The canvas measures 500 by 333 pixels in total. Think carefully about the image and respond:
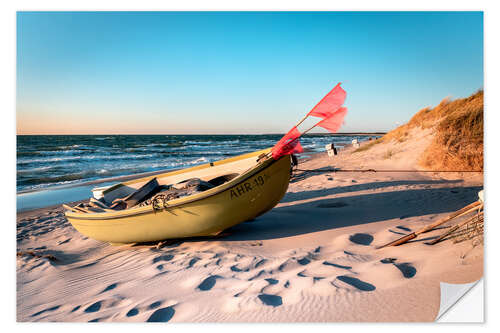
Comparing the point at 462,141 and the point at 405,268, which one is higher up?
the point at 462,141

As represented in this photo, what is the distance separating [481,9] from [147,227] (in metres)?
4.81

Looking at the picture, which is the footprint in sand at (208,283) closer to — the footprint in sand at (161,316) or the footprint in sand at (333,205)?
the footprint in sand at (161,316)

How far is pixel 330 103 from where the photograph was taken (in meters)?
3.45

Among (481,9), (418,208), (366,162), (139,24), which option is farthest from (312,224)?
(366,162)

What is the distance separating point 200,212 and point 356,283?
201 centimetres

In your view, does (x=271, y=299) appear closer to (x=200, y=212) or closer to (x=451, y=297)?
(x=451, y=297)

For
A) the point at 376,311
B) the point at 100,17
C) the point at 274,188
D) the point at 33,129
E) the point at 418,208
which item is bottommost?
the point at 376,311

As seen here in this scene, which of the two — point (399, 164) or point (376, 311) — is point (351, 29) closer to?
point (376, 311)

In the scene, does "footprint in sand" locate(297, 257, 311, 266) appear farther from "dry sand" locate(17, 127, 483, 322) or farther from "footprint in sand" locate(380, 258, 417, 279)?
"footprint in sand" locate(380, 258, 417, 279)

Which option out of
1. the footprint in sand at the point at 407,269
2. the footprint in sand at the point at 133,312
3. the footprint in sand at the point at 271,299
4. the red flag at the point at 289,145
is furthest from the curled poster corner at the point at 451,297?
the footprint in sand at the point at 133,312

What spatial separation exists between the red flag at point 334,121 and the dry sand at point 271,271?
138 centimetres

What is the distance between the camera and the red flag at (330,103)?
339cm

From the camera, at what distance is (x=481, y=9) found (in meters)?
3.25

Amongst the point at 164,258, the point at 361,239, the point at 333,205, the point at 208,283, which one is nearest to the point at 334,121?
the point at 361,239
